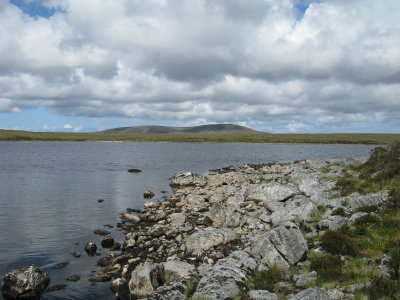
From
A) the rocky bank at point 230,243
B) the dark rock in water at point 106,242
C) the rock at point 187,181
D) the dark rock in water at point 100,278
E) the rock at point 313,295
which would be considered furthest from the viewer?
the rock at point 187,181

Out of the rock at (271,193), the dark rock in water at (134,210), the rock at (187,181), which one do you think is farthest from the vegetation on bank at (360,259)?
the rock at (187,181)

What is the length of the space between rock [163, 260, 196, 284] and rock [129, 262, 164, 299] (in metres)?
0.29

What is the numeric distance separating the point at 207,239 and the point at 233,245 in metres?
1.46

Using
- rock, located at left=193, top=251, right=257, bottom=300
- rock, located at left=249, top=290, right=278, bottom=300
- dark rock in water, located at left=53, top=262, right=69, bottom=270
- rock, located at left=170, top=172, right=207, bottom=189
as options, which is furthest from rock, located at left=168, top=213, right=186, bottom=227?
rock, located at left=170, top=172, right=207, bottom=189

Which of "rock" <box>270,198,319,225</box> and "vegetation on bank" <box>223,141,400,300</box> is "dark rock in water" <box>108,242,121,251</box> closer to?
"rock" <box>270,198,319,225</box>

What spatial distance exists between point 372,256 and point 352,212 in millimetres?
5741

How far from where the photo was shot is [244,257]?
1355cm

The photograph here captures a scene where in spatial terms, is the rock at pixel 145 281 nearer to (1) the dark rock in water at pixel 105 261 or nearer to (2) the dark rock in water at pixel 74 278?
(2) the dark rock in water at pixel 74 278

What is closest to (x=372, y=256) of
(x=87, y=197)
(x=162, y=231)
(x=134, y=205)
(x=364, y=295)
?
(x=364, y=295)

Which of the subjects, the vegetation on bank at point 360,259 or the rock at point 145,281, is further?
the rock at point 145,281

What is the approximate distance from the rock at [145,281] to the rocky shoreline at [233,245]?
40mm

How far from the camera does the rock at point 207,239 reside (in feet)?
56.5

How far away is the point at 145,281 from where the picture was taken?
14.0 metres

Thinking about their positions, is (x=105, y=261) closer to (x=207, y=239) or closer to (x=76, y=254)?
(x=76, y=254)
